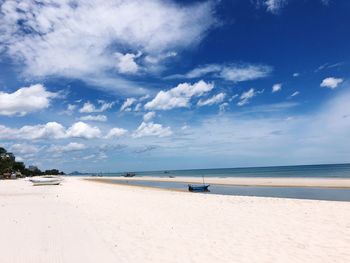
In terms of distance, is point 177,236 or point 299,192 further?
point 299,192

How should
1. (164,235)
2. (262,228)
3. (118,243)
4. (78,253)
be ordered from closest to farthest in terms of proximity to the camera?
(78,253) → (118,243) → (164,235) → (262,228)

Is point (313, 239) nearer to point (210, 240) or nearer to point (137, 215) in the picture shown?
point (210, 240)

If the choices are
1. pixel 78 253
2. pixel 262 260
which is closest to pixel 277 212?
pixel 262 260

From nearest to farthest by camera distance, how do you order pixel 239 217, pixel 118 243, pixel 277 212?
pixel 118 243, pixel 239 217, pixel 277 212

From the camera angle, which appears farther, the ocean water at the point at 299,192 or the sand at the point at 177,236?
the ocean water at the point at 299,192

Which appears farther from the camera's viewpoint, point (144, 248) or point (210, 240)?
point (210, 240)

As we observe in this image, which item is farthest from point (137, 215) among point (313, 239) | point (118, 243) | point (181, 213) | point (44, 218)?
point (313, 239)

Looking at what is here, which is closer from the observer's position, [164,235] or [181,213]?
[164,235]

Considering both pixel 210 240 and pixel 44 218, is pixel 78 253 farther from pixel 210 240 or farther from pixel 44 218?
pixel 44 218

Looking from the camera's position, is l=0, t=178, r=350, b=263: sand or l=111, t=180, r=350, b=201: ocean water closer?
l=0, t=178, r=350, b=263: sand

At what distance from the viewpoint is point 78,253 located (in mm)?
9836

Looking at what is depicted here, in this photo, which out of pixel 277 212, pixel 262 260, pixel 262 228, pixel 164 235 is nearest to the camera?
pixel 262 260

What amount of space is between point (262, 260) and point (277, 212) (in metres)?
9.67

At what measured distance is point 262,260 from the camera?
9039 mm
